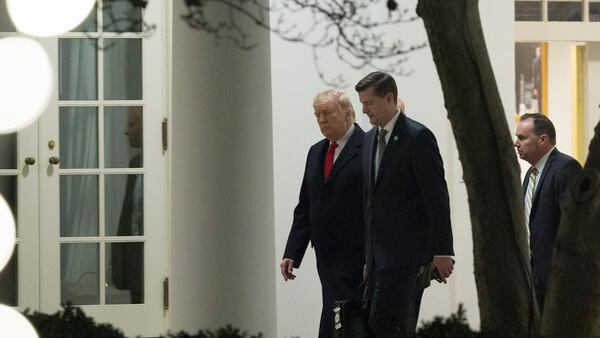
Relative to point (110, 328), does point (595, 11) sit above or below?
above

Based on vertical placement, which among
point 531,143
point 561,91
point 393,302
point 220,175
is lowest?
point 393,302

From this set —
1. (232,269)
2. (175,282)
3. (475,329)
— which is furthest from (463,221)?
(475,329)

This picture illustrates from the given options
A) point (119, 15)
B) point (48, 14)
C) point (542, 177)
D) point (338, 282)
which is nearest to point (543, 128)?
point (542, 177)

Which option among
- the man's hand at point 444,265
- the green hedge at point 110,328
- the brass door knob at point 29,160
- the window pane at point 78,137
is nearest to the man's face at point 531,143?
the man's hand at point 444,265

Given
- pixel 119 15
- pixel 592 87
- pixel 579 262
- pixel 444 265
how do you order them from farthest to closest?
1. pixel 592 87
2. pixel 444 265
3. pixel 119 15
4. pixel 579 262

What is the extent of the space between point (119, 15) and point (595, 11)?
Answer: 4511 millimetres

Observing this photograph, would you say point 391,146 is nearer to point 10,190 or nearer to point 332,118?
point 332,118

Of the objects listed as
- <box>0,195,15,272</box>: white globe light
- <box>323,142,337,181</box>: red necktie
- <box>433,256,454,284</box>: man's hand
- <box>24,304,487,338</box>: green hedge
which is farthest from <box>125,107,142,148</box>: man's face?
<box>0,195,15,272</box>: white globe light

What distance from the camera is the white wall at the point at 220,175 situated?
384cm

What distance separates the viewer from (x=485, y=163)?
3068mm

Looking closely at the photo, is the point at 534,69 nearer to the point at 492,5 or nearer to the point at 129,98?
the point at 492,5

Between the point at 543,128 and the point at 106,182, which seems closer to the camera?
the point at 543,128

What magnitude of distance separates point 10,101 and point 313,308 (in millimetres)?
2732

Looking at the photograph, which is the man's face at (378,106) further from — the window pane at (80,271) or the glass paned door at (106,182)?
the window pane at (80,271)
